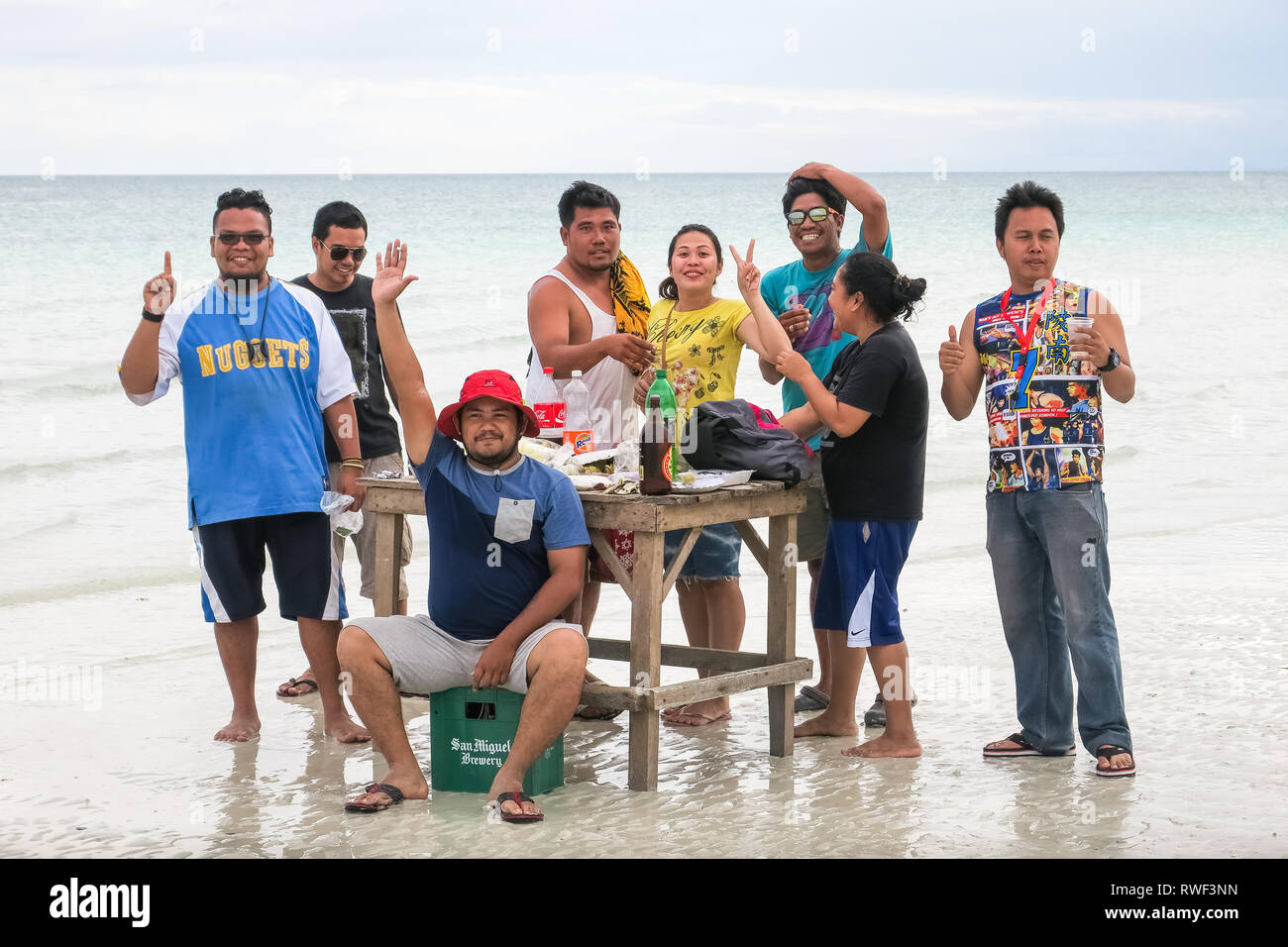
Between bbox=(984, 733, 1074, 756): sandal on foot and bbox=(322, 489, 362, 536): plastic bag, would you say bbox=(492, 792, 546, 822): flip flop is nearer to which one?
bbox=(322, 489, 362, 536): plastic bag

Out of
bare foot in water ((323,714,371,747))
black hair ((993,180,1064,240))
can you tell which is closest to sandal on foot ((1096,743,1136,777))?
black hair ((993,180,1064,240))

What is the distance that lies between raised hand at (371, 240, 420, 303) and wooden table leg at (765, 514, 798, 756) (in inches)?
64.7

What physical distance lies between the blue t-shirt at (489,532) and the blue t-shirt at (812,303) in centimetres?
146

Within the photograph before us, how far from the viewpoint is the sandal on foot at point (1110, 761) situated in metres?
5.29

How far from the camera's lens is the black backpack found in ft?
18.1

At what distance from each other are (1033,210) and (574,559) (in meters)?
2.09

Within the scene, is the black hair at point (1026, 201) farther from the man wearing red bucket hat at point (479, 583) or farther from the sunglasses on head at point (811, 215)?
the man wearing red bucket hat at point (479, 583)

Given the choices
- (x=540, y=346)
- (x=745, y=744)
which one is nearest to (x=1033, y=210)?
(x=540, y=346)

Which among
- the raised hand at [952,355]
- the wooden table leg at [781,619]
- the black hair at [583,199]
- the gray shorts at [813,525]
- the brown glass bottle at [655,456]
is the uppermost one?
the black hair at [583,199]

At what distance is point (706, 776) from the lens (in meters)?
5.42

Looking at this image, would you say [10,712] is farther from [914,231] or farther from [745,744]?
[914,231]

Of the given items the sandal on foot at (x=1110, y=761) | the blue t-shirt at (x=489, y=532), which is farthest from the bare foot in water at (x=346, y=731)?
the sandal on foot at (x=1110, y=761)

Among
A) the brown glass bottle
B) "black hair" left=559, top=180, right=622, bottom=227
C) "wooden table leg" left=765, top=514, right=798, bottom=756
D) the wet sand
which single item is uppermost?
"black hair" left=559, top=180, right=622, bottom=227

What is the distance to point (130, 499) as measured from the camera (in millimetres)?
12312
